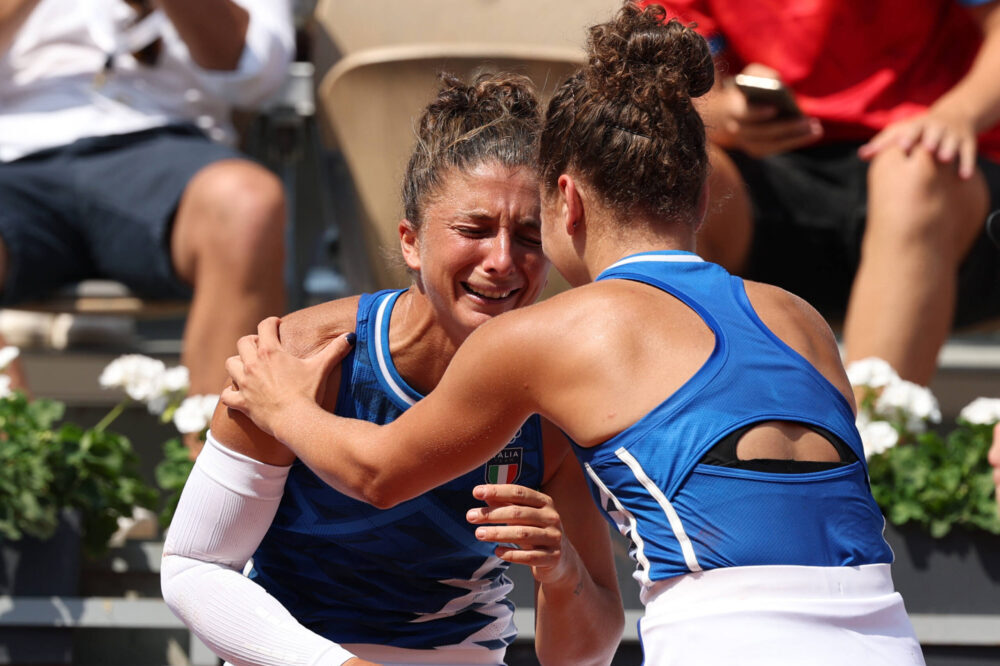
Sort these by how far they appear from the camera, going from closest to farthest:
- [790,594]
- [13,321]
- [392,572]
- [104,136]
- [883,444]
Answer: [790,594], [392,572], [883,444], [104,136], [13,321]

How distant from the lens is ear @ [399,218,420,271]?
198cm

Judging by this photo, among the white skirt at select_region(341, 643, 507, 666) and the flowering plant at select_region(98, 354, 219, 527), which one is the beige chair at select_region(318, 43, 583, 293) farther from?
the white skirt at select_region(341, 643, 507, 666)

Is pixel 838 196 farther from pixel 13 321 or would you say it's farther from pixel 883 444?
pixel 13 321

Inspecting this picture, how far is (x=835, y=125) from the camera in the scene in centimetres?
318

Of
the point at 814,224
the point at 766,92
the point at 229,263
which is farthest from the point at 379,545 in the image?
the point at 814,224

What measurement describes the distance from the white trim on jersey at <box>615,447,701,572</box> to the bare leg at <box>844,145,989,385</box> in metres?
1.38

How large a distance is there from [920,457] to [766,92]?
889 millimetres

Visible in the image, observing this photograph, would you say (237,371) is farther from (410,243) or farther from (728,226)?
(728,226)

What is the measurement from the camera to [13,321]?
3404 millimetres

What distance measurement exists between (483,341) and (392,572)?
54cm

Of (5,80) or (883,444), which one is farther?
(5,80)

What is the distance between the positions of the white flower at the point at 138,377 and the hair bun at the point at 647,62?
1.48 metres

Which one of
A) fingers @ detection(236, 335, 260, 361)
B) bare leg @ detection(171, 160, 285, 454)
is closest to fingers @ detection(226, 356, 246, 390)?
fingers @ detection(236, 335, 260, 361)

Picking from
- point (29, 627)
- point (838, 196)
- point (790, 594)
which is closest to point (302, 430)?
point (790, 594)
